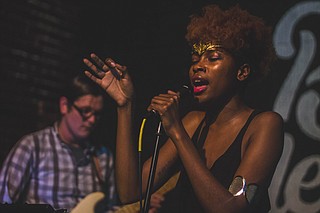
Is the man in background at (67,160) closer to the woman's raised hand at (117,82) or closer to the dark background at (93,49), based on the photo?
the dark background at (93,49)

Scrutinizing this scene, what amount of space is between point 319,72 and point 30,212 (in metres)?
2.79

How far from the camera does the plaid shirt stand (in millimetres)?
5078

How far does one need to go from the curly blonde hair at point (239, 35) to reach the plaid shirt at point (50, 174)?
2.53 meters

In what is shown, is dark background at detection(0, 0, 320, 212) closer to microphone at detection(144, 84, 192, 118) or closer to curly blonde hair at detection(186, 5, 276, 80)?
curly blonde hair at detection(186, 5, 276, 80)

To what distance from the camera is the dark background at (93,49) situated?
512 cm

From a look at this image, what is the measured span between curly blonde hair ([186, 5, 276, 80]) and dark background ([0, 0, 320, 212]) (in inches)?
67.4

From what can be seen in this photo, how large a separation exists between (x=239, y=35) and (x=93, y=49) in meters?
3.10

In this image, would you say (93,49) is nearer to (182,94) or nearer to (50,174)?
(50,174)

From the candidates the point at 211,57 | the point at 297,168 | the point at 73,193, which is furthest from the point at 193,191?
the point at 73,193

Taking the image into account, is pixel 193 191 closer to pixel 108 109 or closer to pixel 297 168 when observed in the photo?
pixel 297 168

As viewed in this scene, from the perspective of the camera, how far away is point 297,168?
14.8 ft

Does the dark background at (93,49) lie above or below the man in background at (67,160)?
above

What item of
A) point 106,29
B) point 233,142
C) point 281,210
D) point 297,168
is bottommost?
point 281,210

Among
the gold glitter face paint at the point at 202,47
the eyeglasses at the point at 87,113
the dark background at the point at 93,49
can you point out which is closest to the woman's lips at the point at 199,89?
the gold glitter face paint at the point at 202,47
